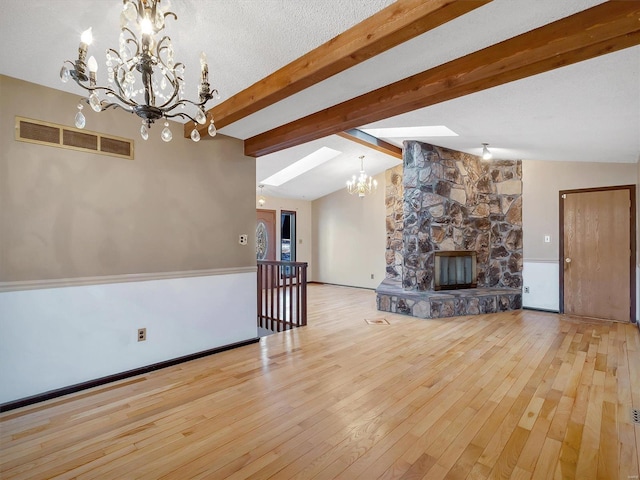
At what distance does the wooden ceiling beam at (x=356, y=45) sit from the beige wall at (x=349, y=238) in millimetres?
5616

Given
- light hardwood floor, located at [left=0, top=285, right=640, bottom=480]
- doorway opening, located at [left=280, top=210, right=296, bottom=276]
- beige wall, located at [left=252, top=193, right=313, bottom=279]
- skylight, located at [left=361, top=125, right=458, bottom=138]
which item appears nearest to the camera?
light hardwood floor, located at [left=0, top=285, right=640, bottom=480]

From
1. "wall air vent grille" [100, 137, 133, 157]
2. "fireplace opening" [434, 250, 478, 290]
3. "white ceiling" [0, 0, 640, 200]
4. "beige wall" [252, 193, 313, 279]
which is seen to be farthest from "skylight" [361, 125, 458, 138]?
"wall air vent grille" [100, 137, 133, 157]

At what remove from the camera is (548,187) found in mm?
5320

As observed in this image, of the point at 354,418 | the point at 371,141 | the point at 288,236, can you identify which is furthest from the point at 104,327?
the point at 288,236

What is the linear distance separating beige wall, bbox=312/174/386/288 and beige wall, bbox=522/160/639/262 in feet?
9.83

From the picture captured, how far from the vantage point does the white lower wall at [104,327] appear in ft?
7.76

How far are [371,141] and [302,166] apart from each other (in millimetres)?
1724

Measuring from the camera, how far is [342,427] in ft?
6.88

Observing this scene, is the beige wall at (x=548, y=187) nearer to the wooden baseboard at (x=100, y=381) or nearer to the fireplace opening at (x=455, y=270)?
the fireplace opening at (x=455, y=270)

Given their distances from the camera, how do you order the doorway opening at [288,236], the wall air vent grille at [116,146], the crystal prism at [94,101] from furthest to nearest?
the doorway opening at [288,236], the wall air vent grille at [116,146], the crystal prism at [94,101]

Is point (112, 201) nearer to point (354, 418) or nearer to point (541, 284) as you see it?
point (354, 418)

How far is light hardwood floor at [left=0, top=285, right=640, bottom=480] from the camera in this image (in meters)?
1.75

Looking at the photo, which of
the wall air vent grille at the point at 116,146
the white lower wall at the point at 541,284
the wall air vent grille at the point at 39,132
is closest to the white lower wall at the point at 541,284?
the white lower wall at the point at 541,284

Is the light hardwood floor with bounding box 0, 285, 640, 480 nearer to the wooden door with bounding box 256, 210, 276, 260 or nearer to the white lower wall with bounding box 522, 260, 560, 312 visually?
the white lower wall with bounding box 522, 260, 560, 312
